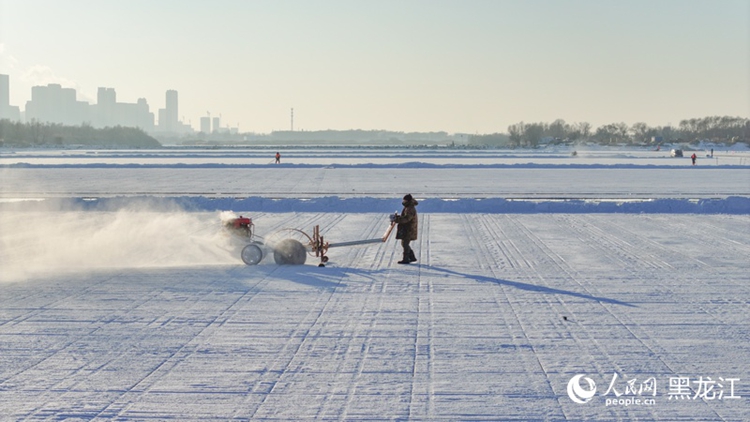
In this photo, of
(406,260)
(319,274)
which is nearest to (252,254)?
(319,274)

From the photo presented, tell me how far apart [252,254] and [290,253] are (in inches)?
25.7

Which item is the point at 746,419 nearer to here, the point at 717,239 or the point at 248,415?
the point at 248,415

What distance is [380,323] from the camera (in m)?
9.08

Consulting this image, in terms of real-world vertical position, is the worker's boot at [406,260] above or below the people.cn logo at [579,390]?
above

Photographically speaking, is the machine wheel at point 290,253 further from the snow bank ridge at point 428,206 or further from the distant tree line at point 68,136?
the distant tree line at point 68,136

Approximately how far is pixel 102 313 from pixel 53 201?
53.2 feet

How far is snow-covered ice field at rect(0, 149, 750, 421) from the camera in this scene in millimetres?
6516

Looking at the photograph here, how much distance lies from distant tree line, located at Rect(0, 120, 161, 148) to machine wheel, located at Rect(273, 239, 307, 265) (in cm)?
13507

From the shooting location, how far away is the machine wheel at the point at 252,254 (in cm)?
1305

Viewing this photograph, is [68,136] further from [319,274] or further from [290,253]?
[319,274]

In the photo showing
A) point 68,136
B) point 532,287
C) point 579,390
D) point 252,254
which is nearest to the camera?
point 579,390

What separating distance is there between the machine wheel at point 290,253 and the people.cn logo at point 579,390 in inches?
276

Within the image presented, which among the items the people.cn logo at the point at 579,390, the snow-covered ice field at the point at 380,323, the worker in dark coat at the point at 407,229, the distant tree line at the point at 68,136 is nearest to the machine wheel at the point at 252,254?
the snow-covered ice field at the point at 380,323

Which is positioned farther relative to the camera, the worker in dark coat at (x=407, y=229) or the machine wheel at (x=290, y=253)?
the worker in dark coat at (x=407, y=229)
